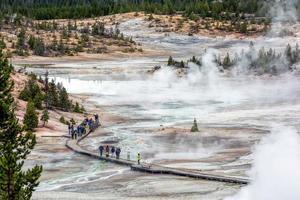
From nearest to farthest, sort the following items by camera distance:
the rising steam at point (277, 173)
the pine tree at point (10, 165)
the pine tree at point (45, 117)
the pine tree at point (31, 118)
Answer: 1. the pine tree at point (10, 165)
2. the rising steam at point (277, 173)
3. the pine tree at point (31, 118)
4. the pine tree at point (45, 117)

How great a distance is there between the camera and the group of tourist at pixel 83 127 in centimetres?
4227

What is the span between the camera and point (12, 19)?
4338 inches

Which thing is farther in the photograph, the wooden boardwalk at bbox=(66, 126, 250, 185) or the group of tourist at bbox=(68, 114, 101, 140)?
the group of tourist at bbox=(68, 114, 101, 140)

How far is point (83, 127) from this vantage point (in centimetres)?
4397

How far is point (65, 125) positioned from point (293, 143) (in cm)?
2973

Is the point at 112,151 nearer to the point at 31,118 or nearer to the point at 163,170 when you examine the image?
the point at 163,170

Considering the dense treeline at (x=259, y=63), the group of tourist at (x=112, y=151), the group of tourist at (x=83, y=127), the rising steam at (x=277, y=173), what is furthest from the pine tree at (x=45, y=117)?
the dense treeline at (x=259, y=63)

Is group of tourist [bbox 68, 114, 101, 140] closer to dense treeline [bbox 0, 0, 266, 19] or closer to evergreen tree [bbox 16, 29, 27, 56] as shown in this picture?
evergreen tree [bbox 16, 29, 27, 56]

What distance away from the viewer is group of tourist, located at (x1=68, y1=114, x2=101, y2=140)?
42.3 m

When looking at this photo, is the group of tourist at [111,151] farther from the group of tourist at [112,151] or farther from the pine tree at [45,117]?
the pine tree at [45,117]

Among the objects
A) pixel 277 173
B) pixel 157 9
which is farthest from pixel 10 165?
pixel 157 9

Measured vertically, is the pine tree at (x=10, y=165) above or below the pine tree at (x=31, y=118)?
above

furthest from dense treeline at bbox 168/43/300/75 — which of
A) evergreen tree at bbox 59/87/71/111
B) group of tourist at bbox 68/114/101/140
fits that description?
group of tourist at bbox 68/114/101/140

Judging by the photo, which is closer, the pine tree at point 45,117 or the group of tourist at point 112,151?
the group of tourist at point 112,151
